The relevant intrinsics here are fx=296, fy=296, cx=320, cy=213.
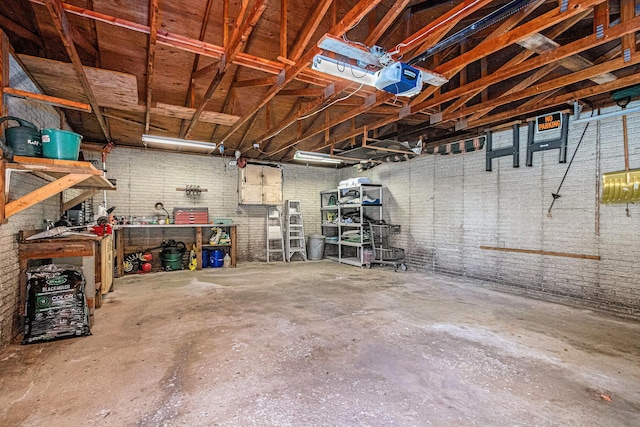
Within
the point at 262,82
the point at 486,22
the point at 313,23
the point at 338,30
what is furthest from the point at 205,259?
the point at 486,22

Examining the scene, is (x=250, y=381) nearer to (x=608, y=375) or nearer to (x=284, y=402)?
(x=284, y=402)

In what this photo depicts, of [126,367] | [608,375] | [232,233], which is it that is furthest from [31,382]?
[232,233]

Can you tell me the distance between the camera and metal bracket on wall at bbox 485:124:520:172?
205 inches

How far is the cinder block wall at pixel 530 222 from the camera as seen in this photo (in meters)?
4.16

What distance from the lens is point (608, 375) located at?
8.03ft

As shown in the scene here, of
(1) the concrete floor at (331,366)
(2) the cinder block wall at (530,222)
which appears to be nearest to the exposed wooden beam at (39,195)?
(1) the concrete floor at (331,366)

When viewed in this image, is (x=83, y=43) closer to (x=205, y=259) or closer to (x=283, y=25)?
(x=283, y=25)

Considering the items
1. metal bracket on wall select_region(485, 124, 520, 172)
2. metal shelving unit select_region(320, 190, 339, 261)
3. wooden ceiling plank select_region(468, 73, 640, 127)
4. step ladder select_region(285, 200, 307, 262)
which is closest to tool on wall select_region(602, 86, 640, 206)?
wooden ceiling plank select_region(468, 73, 640, 127)

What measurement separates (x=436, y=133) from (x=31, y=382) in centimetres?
694

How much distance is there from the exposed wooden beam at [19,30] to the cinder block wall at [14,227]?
1.00ft

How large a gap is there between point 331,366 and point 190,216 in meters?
6.04

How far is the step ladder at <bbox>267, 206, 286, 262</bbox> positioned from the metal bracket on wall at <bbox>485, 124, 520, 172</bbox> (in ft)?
17.9

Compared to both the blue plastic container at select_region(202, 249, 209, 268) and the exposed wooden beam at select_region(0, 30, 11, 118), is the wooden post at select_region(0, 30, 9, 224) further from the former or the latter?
the blue plastic container at select_region(202, 249, 209, 268)

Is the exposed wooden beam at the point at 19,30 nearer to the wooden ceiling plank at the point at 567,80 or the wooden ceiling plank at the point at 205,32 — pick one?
the wooden ceiling plank at the point at 205,32
